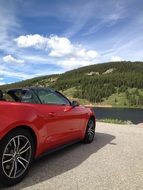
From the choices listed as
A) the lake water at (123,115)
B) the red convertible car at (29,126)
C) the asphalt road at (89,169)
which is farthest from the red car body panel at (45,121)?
the lake water at (123,115)

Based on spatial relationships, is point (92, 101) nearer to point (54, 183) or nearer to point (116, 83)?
point (116, 83)

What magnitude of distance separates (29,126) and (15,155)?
50 centimetres

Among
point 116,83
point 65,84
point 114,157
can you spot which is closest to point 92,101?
point 116,83

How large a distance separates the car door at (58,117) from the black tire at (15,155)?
67cm

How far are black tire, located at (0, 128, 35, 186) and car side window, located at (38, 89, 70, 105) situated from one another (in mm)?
1081

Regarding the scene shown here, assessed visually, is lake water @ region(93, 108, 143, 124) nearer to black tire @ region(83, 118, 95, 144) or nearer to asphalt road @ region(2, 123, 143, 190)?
black tire @ region(83, 118, 95, 144)

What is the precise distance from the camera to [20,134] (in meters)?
4.43

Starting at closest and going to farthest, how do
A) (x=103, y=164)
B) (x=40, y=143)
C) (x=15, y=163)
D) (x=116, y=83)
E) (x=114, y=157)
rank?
(x=15, y=163) < (x=40, y=143) < (x=103, y=164) < (x=114, y=157) < (x=116, y=83)

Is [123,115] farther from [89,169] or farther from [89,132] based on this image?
[89,169]

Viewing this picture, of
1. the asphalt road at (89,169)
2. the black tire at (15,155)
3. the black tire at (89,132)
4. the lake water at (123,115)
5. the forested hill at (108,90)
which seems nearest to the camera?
the black tire at (15,155)

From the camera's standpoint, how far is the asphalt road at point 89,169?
452 centimetres

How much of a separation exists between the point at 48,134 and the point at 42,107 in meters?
0.52

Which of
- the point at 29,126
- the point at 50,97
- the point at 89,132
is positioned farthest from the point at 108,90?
the point at 29,126

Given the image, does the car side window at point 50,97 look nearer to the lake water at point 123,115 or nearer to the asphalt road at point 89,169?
the asphalt road at point 89,169
